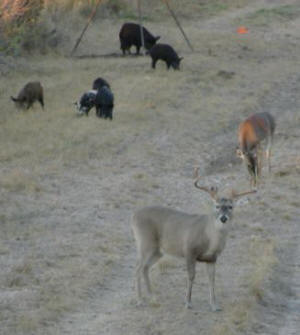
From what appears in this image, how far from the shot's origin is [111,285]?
10.9 meters

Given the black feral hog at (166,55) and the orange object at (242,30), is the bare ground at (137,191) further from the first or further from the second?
the orange object at (242,30)

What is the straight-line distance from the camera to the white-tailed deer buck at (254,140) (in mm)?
16016

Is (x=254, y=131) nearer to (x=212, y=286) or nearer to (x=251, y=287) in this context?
(x=251, y=287)

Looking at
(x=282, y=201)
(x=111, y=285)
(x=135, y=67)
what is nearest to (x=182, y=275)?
(x=111, y=285)

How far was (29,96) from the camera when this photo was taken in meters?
22.1

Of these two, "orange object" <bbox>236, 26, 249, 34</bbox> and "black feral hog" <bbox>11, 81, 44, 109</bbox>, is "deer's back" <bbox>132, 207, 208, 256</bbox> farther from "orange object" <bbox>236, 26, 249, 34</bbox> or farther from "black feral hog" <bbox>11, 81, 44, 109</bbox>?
"orange object" <bbox>236, 26, 249, 34</bbox>

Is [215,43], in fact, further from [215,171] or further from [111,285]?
[111,285]

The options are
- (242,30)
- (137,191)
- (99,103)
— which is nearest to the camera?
(137,191)

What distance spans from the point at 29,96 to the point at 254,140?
724cm

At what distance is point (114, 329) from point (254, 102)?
14.5m

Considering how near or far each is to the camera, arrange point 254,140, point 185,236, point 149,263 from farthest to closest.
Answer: point 254,140
point 149,263
point 185,236

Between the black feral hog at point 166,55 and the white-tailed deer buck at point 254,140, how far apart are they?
9575 millimetres

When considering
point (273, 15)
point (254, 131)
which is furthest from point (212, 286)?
point (273, 15)

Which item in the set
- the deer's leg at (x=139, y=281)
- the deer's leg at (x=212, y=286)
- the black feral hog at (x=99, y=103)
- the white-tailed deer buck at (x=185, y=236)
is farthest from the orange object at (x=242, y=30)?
the deer's leg at (x=212, y=286)
